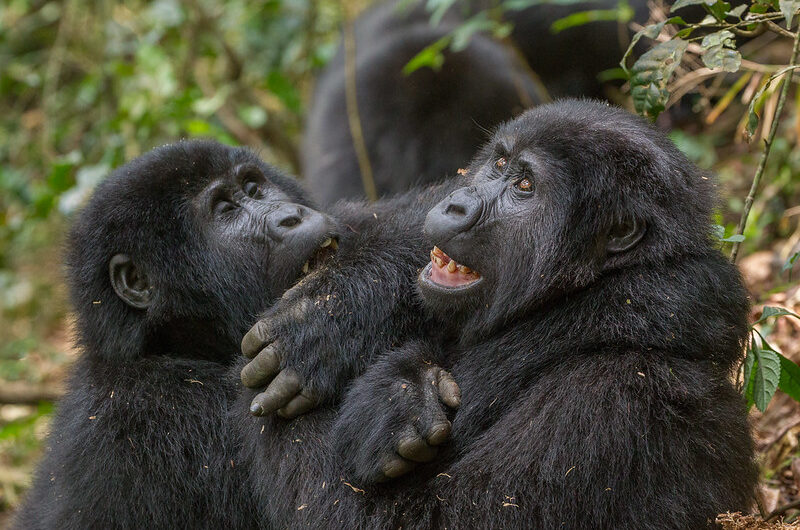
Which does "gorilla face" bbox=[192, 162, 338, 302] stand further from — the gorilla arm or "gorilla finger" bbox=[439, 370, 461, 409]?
"gorilla finger" bbox=[439, 370, 461, 409]

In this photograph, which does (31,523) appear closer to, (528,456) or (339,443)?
(339,443)

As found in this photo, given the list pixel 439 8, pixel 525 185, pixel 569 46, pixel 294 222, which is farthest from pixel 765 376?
pixel 569 46

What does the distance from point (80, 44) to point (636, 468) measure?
6.97 meters

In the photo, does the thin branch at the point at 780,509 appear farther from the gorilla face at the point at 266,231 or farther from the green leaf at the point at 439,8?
the green leaf at the point at 439,8

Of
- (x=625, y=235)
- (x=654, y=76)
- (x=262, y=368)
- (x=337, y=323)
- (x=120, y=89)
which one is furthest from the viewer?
(x=120, y=89)

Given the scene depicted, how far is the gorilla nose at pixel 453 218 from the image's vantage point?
2.79 m

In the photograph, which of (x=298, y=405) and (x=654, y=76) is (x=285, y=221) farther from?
(x=654, y=76)

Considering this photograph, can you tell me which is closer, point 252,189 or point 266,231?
point 266,231

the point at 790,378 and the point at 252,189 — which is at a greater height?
the point at 252,189

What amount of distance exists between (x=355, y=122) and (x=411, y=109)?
1.31 feet

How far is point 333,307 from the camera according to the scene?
2895mm

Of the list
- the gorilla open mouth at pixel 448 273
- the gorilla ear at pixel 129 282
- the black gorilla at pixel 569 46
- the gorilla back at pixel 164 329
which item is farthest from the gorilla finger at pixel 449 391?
the black gorilla at pixel 569 46

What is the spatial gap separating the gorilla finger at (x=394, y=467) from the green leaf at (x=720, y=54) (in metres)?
1.58

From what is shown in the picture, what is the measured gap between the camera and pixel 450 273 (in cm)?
289
